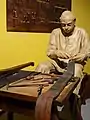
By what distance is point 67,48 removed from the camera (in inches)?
97.9

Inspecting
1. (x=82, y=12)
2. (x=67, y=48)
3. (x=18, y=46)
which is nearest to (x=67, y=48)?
(x=67, y=48)

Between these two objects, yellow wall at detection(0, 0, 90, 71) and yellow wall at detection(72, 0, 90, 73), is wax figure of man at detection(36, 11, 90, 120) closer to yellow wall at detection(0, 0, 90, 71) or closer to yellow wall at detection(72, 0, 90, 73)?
yellow wall at detection(0, 0, 90, 71)

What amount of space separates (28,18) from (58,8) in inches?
29.4

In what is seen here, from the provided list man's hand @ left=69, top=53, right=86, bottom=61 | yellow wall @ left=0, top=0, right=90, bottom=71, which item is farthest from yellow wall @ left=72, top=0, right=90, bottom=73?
man's hand @ left=69, top=53, right=86, bottom=61

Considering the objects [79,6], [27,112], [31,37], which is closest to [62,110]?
[27,112]

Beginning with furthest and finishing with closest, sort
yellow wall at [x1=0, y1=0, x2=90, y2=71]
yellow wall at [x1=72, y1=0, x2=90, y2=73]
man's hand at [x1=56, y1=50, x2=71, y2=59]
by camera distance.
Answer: yellow wall at [x1=72, y1=0, x2=90, y2=73], yellow wall at [x1=0, y1=0, x2=90, y2=71], man's hand at [x1=56, y1=50, x2=71, y2=59]

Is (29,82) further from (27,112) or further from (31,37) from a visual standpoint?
(31,37)

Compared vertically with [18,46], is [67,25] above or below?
above

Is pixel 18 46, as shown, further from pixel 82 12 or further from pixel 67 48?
pixel 82 12

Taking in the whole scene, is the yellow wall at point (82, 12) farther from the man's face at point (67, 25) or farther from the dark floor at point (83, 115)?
the man's face at point (67, 25)

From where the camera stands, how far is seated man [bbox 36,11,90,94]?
7.57ft

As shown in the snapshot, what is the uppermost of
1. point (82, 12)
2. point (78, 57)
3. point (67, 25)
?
point (82, 12)

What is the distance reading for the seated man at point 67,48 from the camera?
2.31 meters

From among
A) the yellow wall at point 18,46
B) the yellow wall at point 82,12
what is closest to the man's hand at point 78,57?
the yellow wall at point 18,46
